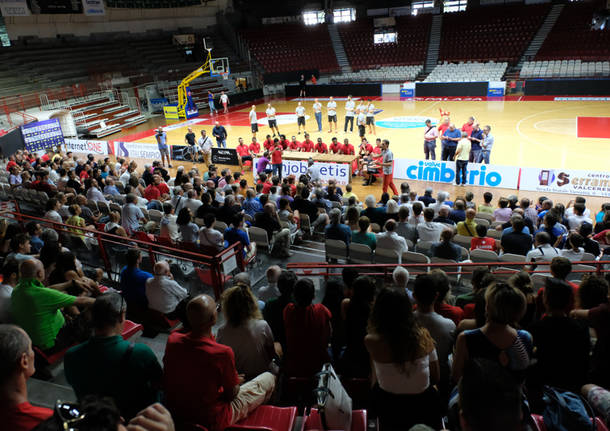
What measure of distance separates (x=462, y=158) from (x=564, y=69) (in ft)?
67.6

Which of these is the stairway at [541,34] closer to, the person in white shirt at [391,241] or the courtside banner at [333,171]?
the courtside banner at [333,171]

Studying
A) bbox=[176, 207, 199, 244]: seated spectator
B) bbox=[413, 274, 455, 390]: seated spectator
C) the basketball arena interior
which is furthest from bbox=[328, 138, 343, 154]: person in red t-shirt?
bbox=[413, 274, 455, 390]: seated spectator

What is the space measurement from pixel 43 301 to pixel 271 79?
31.4m

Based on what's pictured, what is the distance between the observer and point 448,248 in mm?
6605

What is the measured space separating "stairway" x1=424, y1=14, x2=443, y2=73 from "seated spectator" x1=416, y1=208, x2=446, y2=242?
2837 centimetres

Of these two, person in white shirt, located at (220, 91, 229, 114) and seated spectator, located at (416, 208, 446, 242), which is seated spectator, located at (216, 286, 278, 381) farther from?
person in white shirt, located at (220, 91, 229, 114)

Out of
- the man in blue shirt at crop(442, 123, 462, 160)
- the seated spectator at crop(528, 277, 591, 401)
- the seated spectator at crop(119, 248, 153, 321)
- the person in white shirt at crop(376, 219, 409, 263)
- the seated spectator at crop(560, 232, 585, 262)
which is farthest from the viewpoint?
the man in blue shirt at crop(442, 123, 462, 160)

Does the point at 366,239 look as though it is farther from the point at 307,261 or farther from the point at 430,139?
the point at 430,139

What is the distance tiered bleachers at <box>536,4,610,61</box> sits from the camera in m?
28.0

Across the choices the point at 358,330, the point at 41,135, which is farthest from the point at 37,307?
the point at 41,135

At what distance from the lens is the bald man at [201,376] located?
112 inches

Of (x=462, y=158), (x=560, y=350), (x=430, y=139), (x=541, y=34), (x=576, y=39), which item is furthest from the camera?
(x=541, y=34)

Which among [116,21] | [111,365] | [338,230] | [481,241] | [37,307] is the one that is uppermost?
[116,21]

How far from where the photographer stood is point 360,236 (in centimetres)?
722
